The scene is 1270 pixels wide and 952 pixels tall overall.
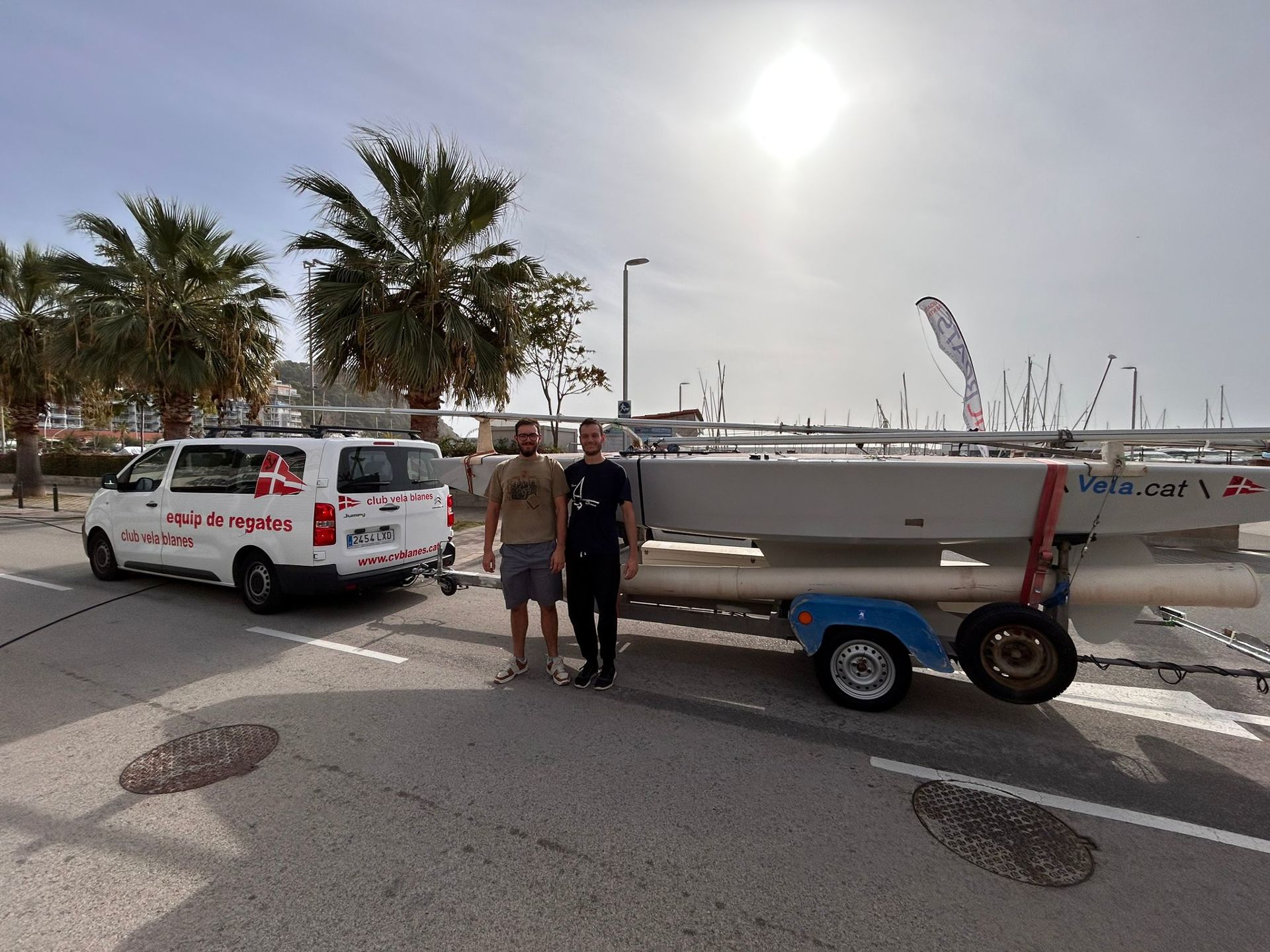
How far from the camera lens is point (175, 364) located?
12.6 meters

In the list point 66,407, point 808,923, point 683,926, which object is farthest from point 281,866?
point 66,407

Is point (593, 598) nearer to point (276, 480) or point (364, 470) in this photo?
point (364, 470)

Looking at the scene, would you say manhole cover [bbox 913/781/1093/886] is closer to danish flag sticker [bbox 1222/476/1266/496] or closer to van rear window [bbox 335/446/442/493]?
danish flag sticker [bbox 1222/476/1266/496]

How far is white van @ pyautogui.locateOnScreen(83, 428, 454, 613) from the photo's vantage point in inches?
214

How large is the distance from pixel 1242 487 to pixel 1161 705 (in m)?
1.55

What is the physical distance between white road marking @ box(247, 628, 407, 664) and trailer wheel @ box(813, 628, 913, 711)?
3125 millimetres

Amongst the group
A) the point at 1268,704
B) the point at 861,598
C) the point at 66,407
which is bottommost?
the point at 1268,704

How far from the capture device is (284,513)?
5496 millimetres

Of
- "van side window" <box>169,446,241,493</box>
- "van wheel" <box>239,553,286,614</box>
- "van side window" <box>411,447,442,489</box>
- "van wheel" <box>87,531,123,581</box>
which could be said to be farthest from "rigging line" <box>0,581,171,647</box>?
"van side window" <box>411,447,442,489</box>

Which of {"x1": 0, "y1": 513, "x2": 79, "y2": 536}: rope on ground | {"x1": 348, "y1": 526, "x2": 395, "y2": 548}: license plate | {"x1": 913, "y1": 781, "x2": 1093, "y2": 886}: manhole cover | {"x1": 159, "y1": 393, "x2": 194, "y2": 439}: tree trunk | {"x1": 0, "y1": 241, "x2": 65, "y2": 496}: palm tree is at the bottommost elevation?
{"x1": 913, "y1": 781, "x2": 1093, "y2": 886}: manhole cover

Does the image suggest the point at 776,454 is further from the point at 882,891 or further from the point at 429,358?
the point at 429,358

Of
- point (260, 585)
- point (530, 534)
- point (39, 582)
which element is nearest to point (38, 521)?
point (39, 582)

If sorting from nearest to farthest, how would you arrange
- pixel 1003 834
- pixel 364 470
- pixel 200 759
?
pixel 1003 834
pixel 200 759
pixel 364 470

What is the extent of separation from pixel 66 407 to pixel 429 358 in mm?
17375
